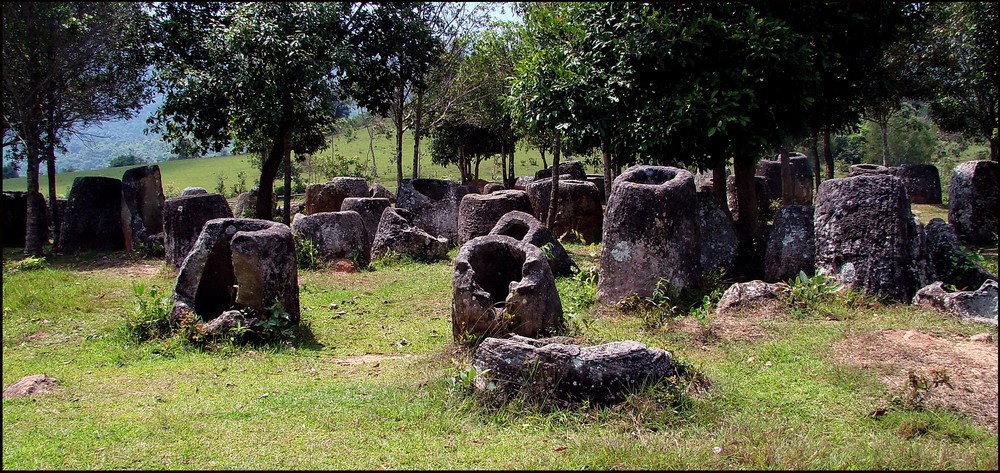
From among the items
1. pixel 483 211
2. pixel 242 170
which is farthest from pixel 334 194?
pixel 242 170

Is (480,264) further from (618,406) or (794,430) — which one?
(794,430)

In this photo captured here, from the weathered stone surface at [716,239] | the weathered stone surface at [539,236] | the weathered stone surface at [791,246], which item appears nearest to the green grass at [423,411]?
the weathered stone surface at [791,246]

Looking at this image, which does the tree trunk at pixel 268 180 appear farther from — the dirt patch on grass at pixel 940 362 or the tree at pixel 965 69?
the tree at pixel 965 69

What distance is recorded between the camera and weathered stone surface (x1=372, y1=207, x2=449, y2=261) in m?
14.9

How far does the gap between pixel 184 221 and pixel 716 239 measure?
9.29m

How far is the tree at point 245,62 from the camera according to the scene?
45.8 feet

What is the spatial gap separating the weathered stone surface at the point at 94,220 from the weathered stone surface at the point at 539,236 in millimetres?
9506

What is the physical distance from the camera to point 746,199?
13.6 m

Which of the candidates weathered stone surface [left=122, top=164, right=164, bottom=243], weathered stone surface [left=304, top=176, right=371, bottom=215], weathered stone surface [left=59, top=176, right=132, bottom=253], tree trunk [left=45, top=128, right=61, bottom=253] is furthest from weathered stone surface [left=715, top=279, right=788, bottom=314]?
tree trunk [left=45, top=128, right=61, bottom=253]

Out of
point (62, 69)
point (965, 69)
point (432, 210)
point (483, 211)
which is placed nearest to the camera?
point (483, 211)

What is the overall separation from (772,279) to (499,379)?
6240 millimetres

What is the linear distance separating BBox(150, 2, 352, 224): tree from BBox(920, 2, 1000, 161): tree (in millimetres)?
12082

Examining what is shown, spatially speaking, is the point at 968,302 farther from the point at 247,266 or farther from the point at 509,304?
the point at 247,266

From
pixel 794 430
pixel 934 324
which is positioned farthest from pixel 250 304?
pixel 934 324
